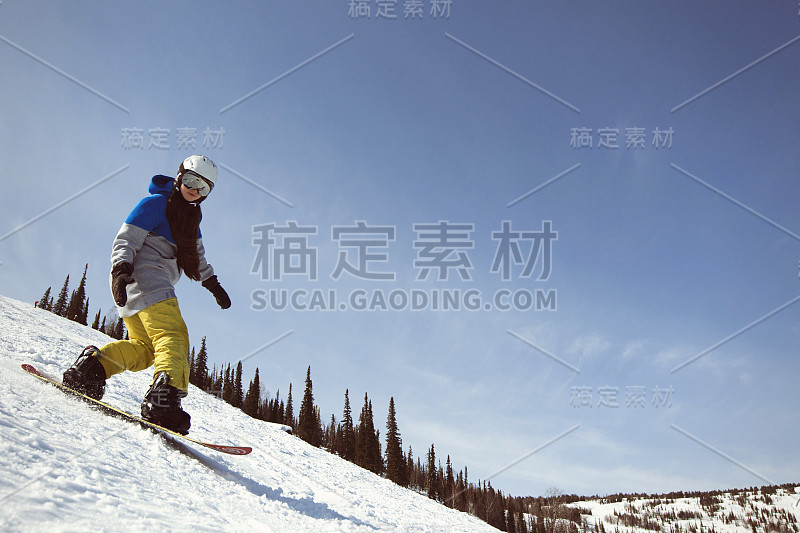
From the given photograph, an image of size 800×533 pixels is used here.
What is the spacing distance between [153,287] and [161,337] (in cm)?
56

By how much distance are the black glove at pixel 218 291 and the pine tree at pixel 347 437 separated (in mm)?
56181

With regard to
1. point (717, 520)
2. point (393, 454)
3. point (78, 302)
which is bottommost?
point (717, 520)

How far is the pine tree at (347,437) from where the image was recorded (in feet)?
186

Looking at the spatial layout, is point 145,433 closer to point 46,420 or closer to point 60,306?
point 46,420

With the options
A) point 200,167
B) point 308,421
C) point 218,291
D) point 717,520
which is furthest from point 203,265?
point 717,520

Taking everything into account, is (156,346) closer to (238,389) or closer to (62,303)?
(238,389)

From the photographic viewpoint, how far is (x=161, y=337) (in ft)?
13.8

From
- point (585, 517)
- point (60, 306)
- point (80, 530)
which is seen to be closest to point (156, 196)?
point (80, 530)

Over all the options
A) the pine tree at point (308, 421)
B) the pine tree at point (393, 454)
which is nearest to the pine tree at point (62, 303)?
the pine tree at point (308, 421)

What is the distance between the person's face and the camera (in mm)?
4777

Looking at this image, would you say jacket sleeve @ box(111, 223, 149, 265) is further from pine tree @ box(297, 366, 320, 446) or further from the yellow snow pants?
pine tree @ box(297, 366, 320, 446)

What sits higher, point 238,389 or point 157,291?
point 238,389

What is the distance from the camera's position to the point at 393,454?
54.2 meters

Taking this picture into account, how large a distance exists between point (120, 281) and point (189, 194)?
121 centimetres
